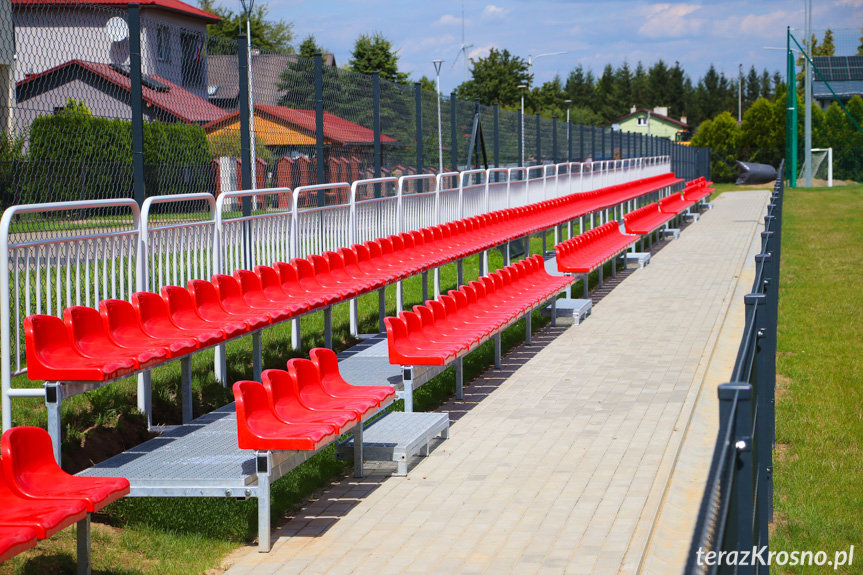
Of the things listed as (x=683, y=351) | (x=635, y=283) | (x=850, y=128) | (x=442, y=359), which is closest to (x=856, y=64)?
(x=850, y=128)

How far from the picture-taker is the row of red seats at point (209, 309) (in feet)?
17.7

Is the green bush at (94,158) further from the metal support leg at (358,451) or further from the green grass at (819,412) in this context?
the green grass at (819,412)

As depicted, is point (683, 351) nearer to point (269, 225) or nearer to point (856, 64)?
point (269, 225)

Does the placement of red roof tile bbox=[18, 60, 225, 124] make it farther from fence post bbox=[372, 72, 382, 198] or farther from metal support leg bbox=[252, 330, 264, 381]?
fence post bbox=[372, 72, 382, 198]

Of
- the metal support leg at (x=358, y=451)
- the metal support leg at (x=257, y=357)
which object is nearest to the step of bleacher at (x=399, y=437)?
the metal support leg at (x=358, y=451)

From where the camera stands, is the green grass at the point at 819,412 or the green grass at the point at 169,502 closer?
the green grass at the point at 169,502

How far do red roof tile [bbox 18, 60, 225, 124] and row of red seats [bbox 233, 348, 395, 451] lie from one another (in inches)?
114

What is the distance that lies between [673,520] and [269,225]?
191 inches

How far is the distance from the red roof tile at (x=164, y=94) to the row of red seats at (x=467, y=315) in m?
2.74

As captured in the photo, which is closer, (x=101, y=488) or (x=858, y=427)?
(x=101, y=488)

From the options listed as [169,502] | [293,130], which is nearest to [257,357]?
[169,502]

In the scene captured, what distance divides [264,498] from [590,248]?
34.3 feet

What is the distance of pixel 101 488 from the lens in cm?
432

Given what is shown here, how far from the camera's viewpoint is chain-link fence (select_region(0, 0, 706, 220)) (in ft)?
22.9
